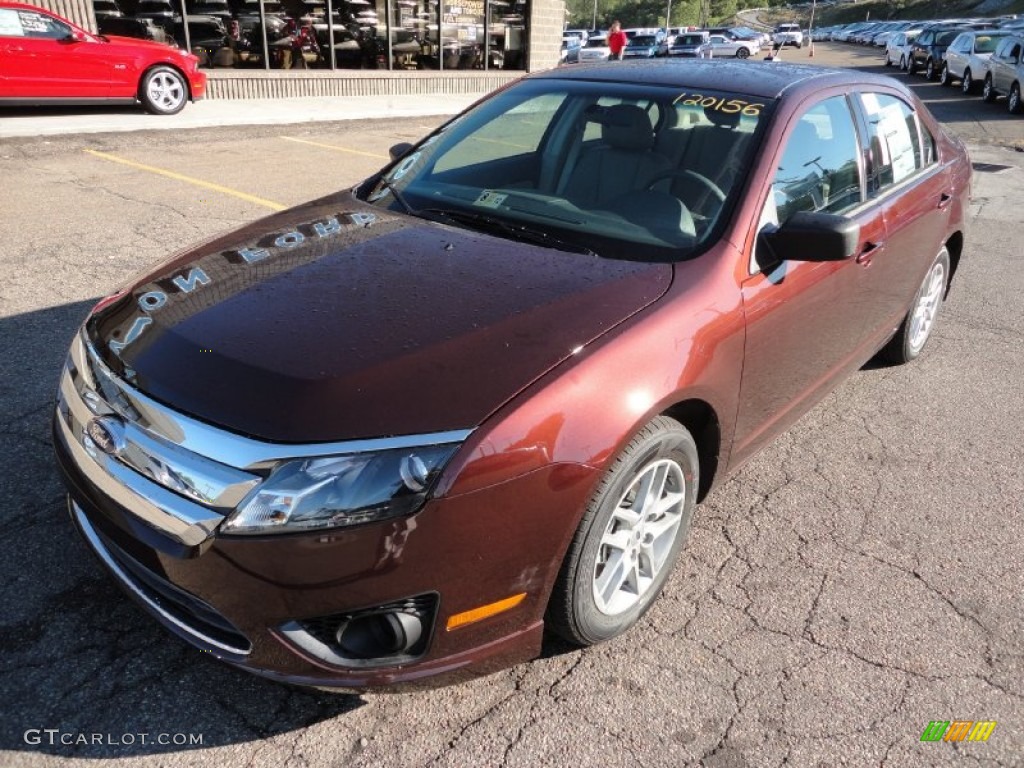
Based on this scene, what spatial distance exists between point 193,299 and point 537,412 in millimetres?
1177

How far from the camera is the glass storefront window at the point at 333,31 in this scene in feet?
45.4

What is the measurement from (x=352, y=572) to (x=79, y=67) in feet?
38.3

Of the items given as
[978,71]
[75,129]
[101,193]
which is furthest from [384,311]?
[978,71]

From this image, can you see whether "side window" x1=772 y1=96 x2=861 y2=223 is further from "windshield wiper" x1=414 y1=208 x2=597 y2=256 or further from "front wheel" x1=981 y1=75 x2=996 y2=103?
"front wheel" x1=981 y1=75 x2=996 y2=103

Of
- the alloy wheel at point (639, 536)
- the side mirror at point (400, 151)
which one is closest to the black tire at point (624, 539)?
the alloy wheel at point (639, 536)

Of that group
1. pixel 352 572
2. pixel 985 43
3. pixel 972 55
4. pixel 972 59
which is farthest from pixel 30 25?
pixel 985 43

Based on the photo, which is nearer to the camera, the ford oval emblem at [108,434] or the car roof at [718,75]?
the ford oval emblem at [108,434]

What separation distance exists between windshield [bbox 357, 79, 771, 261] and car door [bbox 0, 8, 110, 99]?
31.2ft

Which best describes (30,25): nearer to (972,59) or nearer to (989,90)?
(989,90)

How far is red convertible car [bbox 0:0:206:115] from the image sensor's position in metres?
10.5

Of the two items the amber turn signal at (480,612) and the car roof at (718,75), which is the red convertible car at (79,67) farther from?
the amber turn signal at (480,612)

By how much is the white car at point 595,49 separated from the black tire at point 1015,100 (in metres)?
20.4

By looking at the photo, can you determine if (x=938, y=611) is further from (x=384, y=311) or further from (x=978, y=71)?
(x=978, y=71)

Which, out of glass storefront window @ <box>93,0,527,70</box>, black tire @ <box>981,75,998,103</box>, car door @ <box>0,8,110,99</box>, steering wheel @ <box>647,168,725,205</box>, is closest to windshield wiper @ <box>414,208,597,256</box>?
steering wheel @ <box>647,168,725,205</box>
